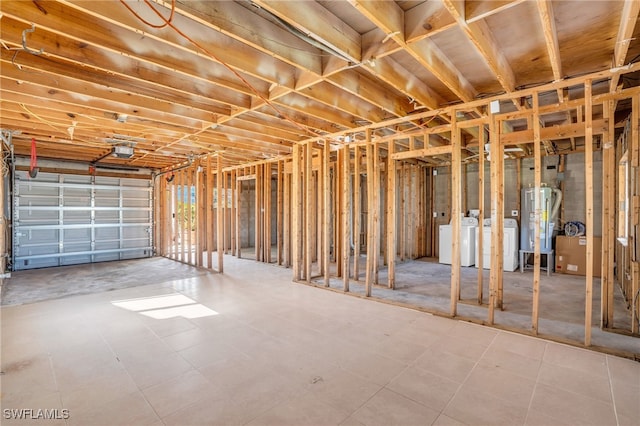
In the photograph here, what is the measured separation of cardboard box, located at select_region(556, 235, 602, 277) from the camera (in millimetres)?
6094

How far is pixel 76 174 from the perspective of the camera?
7711 millimetres

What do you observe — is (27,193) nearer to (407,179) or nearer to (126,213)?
(126,213)

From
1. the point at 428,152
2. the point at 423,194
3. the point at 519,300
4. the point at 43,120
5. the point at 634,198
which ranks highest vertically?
the point at 43,120

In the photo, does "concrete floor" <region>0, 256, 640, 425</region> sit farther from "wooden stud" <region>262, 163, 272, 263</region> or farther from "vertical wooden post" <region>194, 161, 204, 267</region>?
"wooden stud" <region>262, 163, 272, 263</region>

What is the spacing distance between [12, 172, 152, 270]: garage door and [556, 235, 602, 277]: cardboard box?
1035 centimetres

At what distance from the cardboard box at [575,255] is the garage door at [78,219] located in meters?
10.4

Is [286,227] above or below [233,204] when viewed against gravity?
below

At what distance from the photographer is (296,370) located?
2.53 metres

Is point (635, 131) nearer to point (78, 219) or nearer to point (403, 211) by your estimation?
point (403, 211)

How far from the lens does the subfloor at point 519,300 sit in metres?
3.32

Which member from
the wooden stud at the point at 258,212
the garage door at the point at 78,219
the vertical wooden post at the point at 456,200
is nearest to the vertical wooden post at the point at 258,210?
the wooden stud at the point at 258,212

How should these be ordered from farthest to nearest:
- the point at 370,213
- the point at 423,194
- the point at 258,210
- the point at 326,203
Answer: the point at 423,194 → the point at 258,210 → the point at 326,203 → the point at 370,213

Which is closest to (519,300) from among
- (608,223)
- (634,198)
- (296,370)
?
(608,223)

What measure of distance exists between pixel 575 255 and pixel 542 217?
96cm
